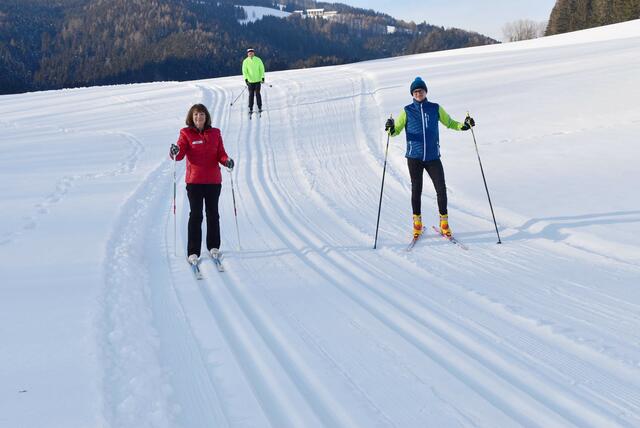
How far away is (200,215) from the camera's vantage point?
244 inches

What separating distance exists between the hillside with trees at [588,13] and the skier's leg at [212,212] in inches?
2512

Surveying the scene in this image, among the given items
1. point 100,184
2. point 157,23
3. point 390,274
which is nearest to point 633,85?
point 390,274

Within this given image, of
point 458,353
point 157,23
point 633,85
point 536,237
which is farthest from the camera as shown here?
point 157,23

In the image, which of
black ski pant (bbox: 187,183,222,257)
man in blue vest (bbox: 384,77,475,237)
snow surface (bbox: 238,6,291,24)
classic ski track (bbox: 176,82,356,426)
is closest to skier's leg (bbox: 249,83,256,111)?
man in blue vest (bbox: 384,77,475,237)

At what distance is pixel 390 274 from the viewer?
566cm

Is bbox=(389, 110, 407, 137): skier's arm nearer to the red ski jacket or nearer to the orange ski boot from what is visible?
the orange ski boot

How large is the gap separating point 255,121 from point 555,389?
14.1 metres

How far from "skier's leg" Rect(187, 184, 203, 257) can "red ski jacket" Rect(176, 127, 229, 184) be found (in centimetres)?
10

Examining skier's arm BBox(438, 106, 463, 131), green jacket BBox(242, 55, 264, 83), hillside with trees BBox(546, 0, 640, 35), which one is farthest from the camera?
hillside with trees BBox(546, 0, 640, 35)

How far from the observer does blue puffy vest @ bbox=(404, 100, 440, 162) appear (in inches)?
260

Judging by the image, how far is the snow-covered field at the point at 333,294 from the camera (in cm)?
344

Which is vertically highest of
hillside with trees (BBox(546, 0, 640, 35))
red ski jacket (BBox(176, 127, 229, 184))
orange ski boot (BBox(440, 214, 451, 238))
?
hillside with trees (BBox(546, 0, 640, 35))

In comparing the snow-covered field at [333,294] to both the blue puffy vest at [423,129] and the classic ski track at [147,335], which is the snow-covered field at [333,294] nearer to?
the classic ski track at [147,335]

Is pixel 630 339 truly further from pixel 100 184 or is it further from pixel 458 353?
pixel 100 184
